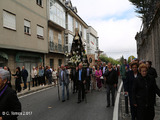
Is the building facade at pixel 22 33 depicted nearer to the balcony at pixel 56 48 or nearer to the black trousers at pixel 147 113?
the balcony at pixel 56 48

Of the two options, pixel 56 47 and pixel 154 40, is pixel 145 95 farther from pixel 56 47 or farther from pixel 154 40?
pixel 56 47

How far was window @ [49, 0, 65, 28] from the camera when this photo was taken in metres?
20.8

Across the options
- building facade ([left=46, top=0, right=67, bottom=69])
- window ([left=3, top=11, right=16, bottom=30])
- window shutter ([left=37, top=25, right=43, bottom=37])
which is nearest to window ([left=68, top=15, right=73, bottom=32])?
building facade ([left=46, top=0, right=67, bottom=69])

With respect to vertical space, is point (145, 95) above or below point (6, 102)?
below

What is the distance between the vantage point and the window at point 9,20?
12.5 metres

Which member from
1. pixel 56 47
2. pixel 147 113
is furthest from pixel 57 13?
pixel 147 113

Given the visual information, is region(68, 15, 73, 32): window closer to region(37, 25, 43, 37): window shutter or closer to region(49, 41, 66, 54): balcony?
region(49, 41, 66, 54): balcony

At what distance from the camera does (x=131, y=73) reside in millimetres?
4625

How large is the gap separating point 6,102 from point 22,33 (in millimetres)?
13478

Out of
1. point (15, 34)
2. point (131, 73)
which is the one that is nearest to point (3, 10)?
point (15, 34)

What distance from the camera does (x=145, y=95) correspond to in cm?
328

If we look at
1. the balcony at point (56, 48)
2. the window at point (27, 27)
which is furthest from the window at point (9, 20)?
the balcony at point (56, 48)

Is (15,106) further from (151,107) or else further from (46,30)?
(46,30)

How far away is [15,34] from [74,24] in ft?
57.6
